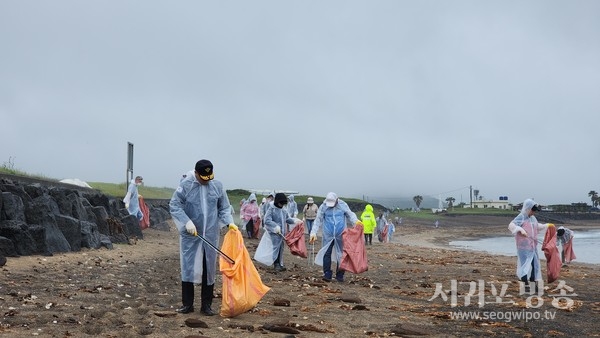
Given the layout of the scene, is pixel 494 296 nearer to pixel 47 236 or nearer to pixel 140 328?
pixel 140 328

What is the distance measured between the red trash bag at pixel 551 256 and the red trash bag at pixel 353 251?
11.3 ft

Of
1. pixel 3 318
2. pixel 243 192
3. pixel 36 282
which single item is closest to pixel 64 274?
pixel 36 282

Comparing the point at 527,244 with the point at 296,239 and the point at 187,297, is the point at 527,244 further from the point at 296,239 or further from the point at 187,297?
the point at 187,297

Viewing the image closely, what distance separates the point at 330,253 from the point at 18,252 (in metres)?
6.14

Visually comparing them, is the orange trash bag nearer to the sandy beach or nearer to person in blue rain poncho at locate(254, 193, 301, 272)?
the sandy beach

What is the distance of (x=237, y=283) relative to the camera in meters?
7.90

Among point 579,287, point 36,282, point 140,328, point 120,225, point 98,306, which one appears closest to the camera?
point 140,328

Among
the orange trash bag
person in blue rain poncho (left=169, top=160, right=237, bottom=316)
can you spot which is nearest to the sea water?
the orange trash bag

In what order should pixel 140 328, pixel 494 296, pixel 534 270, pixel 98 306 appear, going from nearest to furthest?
pixel 140 328, pixel 98 306, pixel 494 296, pixel 534 270

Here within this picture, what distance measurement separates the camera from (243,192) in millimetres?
67750

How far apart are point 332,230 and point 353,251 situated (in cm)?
77

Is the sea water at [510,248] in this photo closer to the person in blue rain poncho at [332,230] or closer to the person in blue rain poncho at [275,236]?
the person in blue rain poncho at [275,236]

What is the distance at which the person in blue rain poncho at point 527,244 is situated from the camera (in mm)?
12141

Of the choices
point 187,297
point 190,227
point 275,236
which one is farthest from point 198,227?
point 275,236
